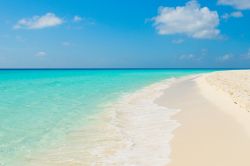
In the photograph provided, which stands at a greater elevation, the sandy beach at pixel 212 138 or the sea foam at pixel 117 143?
the sandy beach at pixel 212 138

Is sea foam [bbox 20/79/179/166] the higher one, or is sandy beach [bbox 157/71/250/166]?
sandy beach [bbox 157/71/250/166]

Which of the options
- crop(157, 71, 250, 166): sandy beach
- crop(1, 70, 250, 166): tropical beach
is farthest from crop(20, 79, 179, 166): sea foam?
crop(157, 71, 250, 166): sandy beach

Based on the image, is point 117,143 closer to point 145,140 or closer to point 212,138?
point 145,140

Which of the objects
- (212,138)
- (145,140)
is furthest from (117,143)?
(212,138)

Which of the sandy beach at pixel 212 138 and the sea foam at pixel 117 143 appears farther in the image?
the sea foam at pixel 117 143

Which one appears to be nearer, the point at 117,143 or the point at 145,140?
the point at 117,143

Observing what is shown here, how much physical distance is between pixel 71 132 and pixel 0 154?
7.15 feet

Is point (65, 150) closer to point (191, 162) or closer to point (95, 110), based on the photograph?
point (191, 162)

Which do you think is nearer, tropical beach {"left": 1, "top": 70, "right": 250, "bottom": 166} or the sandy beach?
the sandy beach

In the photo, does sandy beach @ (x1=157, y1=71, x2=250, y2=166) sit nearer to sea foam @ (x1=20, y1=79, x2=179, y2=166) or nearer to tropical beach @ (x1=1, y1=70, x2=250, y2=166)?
tropical beach @ (x1=1, y1=70, x2=250, y2=166)

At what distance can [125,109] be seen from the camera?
1184cm

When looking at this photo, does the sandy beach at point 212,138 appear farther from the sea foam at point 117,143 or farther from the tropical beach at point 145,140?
the sea foam at point 117,143

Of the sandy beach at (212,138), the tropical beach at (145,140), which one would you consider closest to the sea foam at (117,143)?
the tropical beach at (145,140)

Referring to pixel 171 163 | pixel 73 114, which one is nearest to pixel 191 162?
pixel 171 163
